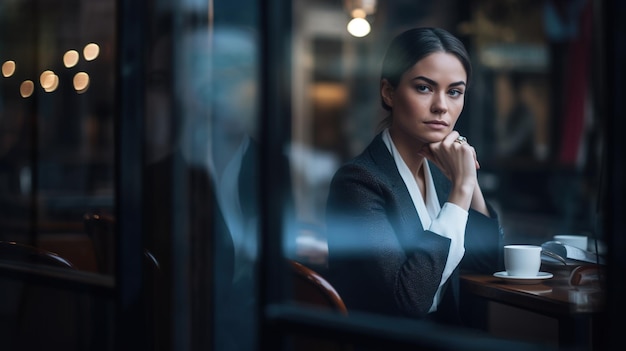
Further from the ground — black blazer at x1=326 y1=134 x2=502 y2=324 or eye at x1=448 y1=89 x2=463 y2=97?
eye at x1=448 y1=89 x2=463 y2=97

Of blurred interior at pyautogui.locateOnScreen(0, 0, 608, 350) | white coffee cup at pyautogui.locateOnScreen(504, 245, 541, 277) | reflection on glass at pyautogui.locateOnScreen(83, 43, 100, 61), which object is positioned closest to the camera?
white coffee cup at pyautogui.locateOnScreen(504, 245, 541, 277)

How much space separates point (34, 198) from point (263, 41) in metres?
3.06

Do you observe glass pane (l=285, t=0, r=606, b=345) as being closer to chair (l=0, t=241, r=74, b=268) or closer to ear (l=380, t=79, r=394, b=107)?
ear (l=380, t=79, r=394, b=107)

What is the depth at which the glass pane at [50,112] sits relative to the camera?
12.6ft

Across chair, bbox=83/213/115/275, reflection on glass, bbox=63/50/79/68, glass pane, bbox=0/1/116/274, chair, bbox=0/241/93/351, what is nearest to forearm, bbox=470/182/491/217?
chair, bbox=0/241/93/351

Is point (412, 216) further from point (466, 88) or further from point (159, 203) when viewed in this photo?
point (159, 203)

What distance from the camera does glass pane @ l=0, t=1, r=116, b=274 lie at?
3.85 metres

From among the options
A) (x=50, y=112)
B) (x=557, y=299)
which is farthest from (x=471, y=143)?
(x=50, y=112)

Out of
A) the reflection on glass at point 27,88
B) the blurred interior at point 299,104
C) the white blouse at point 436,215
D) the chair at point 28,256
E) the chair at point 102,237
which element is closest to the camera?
the white blouse at point 436,215

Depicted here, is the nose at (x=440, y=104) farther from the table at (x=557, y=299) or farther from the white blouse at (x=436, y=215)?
the table at (x=557, y=299)

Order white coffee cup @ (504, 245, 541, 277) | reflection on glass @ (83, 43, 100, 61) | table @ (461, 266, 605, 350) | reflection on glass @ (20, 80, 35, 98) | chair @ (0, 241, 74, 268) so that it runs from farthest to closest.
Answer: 1. reflection on glass @ (20, 80, 35, 98)
2. reflection on glass @ (83, 43, 100, 61)
3. chair @ (0, 241, 74, 268)
4. white coffee cup @ (504, 245, 541, 277)
5. table @ (461, 266, 605, 350)

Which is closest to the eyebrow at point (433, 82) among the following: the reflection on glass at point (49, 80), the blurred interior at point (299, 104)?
the blurred interior at point (299, 104)

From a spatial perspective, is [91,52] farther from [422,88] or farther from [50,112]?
[422,88]

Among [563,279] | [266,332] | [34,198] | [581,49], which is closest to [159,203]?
[266,332]
